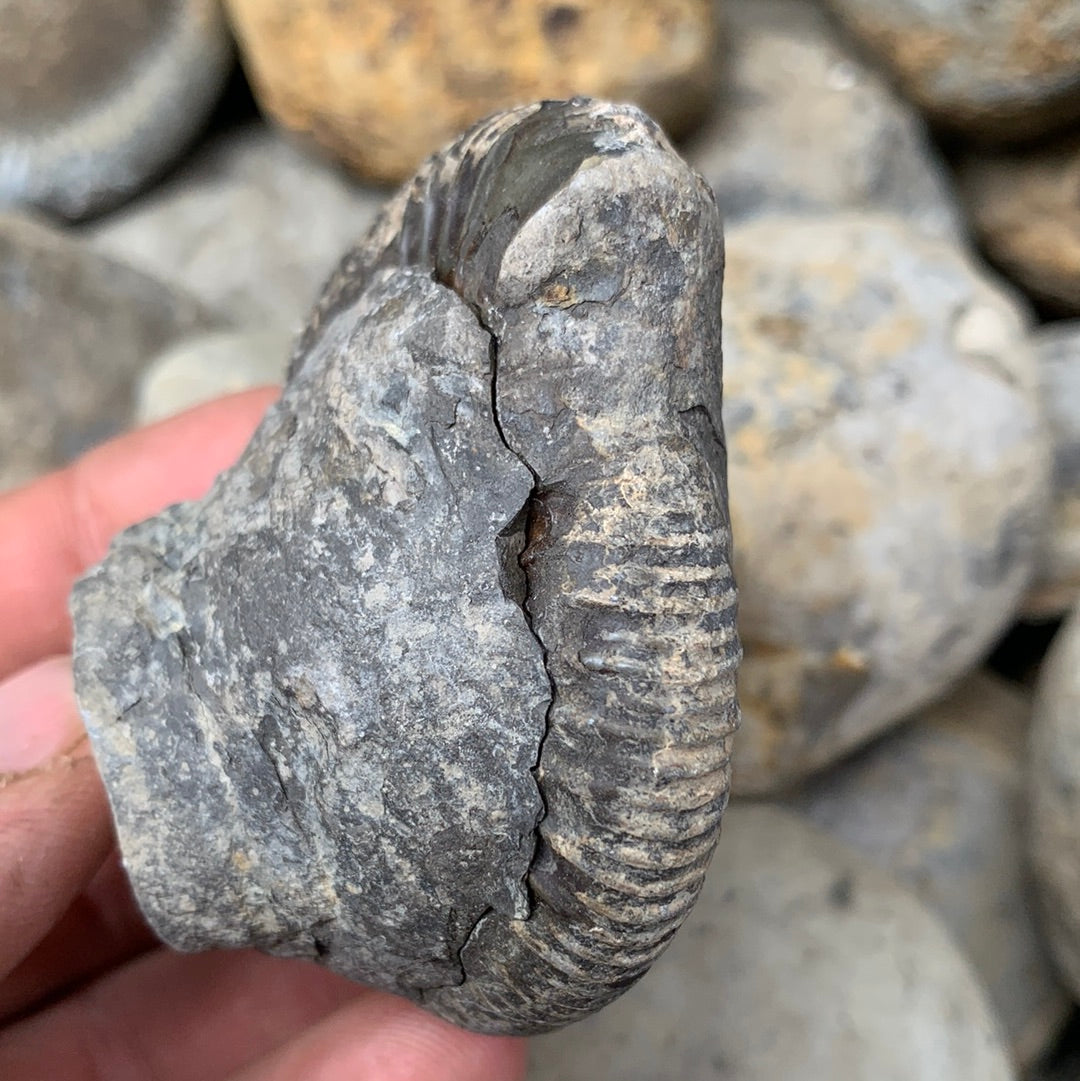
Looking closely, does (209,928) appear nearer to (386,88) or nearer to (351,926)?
(351,926)

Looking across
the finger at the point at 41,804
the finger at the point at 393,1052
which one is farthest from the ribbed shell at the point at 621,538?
the finger at the point at 41,804

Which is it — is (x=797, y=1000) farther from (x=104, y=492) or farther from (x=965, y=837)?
(x=104, y=492)

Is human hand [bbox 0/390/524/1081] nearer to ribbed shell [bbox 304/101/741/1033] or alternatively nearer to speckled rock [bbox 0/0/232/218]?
ribbed shell [bbox 304/101/741/1033]

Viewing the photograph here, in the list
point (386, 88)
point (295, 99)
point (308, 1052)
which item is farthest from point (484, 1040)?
point (295, 99)

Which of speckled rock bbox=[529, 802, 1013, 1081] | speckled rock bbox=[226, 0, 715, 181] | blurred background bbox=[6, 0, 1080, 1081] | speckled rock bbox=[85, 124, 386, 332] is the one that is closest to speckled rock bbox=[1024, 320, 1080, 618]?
blurred background bbox=[6, 0, 1080, 1081]

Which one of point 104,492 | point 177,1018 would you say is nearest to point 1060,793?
point 177,1018
